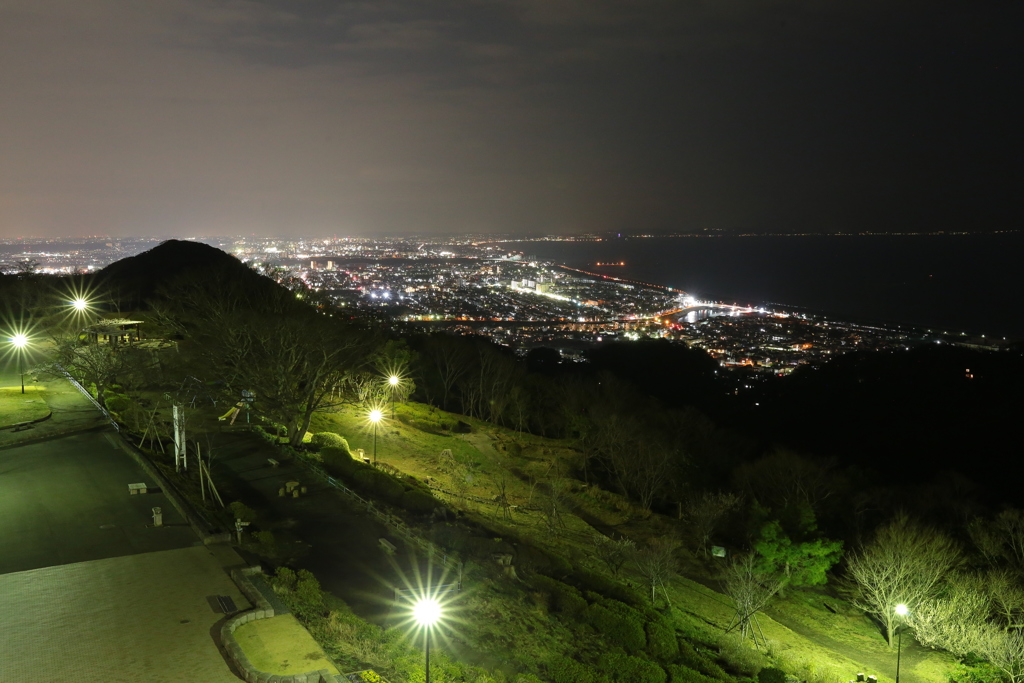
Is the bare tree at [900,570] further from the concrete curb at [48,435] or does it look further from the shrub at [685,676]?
the concrete curb at [48,435]

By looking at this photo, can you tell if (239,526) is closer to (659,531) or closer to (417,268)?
(659,531)

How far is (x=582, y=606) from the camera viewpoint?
1469cm

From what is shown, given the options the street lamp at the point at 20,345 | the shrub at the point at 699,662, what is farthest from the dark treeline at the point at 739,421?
the shrub at the point at 699,662

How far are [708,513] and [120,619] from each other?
17398mm

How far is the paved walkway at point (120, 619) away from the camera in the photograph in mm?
9781

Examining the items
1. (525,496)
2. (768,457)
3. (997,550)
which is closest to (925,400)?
(768,457)

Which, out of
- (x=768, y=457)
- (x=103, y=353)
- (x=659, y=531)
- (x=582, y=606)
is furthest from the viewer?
(x=768, y=457)

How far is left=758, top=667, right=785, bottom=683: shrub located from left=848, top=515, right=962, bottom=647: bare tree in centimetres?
614

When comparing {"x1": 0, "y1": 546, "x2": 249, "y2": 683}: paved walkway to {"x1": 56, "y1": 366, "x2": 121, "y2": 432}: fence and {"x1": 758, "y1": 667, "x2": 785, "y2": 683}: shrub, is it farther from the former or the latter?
{"x1": 56, "y1": 366, "x2": 121, "y2": 432}: fence

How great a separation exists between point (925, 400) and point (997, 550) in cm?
3004

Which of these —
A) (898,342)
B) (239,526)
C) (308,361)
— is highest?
(308,361)

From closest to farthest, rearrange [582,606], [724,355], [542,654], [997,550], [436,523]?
[542,654] → [582,606] → [436,523] → [997,550] → [724,355]

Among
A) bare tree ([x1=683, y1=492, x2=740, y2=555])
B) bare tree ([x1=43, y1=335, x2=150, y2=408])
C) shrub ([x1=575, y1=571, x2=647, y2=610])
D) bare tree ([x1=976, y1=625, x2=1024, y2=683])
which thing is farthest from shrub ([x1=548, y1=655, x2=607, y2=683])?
bare tree ([x1=43, y1=335, x2=150, y2=408])

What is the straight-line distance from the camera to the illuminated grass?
398 inches
